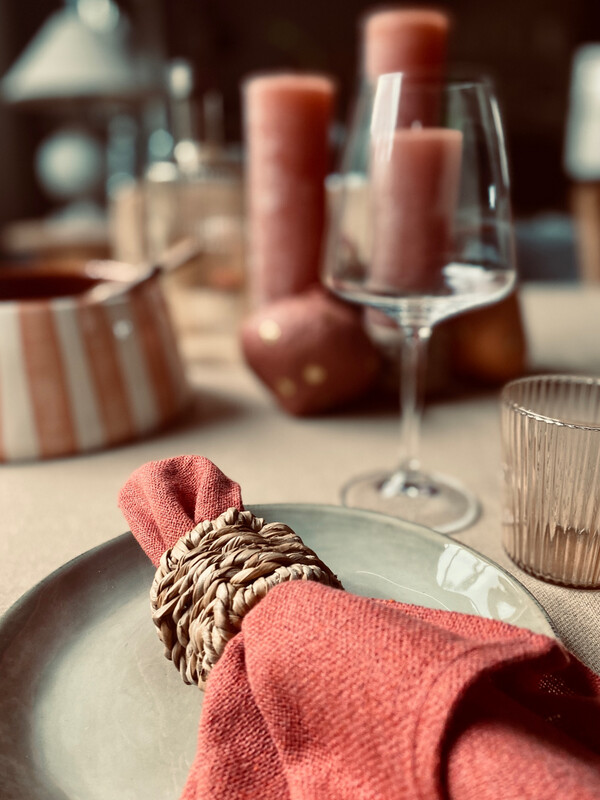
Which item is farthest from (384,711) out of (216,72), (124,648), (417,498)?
(216,72)

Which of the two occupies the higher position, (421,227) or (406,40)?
(406,40)

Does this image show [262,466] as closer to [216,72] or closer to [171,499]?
[171,499]

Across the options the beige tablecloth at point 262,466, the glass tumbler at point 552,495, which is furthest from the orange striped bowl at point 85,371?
the glass tumbler at point 552,495

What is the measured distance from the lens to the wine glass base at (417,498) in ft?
1.23

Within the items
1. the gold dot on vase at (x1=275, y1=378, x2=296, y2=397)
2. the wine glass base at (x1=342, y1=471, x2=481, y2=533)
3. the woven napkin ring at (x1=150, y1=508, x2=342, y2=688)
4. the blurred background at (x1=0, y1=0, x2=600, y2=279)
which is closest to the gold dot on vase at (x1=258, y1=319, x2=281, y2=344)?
the gold dot on vase at (x1=275, y1=378, x2=296, y2=397)

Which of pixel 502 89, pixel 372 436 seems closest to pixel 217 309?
pixel 372 436

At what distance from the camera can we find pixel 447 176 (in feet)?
1.29

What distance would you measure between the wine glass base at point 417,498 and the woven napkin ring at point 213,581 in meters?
0.14

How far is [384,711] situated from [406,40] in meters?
0.47

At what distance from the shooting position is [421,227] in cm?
41

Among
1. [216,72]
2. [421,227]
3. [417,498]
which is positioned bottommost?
[417,498]

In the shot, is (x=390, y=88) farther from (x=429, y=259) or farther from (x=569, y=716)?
(x=569, y=716)

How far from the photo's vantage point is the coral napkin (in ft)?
0.53

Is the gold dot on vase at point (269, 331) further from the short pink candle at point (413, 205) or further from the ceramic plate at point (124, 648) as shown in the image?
the ceramic plate at point (124, 648)
